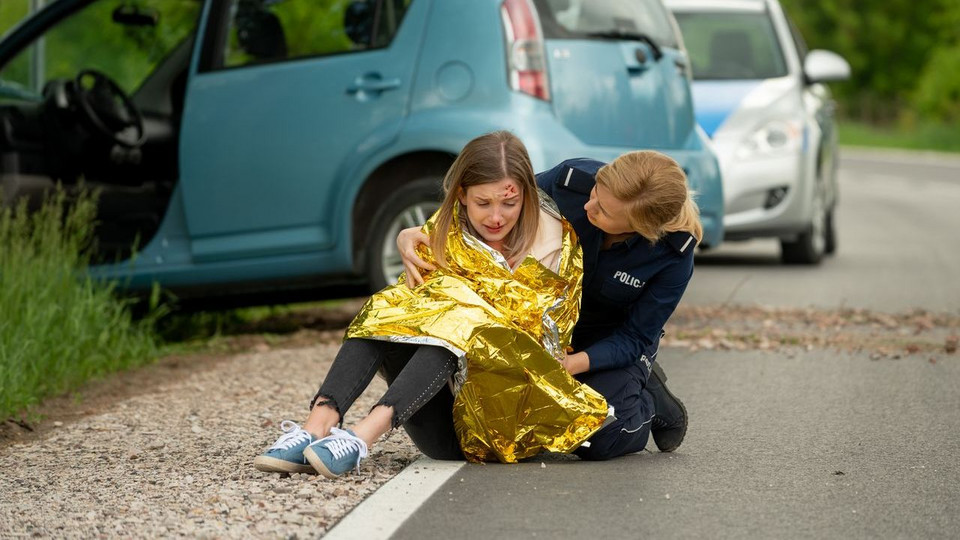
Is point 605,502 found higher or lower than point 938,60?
higher

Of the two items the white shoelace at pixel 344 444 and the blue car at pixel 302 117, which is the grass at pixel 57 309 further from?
the white shoelace at pixel 344 444

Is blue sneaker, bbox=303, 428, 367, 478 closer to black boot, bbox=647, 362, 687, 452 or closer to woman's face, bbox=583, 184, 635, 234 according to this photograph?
woman's face, bbox=583, 184, 635, 234

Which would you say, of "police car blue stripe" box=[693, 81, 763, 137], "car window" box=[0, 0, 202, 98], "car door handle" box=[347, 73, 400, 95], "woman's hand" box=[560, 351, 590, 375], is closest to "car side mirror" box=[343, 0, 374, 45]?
"car door handle" box=[347, 73, 400, 95]

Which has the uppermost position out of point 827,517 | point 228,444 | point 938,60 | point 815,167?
point 827,517

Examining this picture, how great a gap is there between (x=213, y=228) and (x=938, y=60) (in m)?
40.9

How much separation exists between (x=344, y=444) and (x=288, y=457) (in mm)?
174

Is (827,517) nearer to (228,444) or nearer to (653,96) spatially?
(228,444)

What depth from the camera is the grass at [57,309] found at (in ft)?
24.4

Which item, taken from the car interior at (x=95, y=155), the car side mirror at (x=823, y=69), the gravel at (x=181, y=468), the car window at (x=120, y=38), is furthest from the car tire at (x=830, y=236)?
the gravel at (x=181, y=468)

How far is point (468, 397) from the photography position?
17.1ft

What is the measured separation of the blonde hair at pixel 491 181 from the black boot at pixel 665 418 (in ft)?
2.43

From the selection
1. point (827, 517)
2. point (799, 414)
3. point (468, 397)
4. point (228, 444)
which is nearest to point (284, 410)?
point (228, 444)

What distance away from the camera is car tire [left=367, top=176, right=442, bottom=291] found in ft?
27.9

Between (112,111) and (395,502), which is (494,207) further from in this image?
(112,111)
